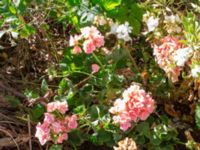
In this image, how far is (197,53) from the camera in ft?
4.85

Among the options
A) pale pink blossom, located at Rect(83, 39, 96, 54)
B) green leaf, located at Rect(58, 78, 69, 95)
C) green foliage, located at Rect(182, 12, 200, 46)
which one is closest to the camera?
green foliage, located at Rect(182, 12, 200, 46)

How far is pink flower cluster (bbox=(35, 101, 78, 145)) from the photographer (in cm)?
155

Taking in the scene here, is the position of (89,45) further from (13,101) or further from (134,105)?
(13,101)

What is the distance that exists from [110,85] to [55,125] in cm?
24

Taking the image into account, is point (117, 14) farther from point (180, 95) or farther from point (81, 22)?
Result: point (180, 95)

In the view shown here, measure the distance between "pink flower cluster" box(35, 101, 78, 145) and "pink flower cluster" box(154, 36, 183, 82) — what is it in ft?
1.08

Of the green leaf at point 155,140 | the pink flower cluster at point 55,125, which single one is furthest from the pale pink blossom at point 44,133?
the green leaf at point 155,140

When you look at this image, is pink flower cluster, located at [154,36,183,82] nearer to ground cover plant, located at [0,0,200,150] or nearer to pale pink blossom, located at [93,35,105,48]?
ground cover plant, located at [0,0,200,150]

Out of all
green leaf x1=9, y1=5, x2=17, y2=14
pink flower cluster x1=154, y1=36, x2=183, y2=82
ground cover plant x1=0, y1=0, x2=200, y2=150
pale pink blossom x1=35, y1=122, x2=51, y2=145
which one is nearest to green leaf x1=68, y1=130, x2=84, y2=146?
ground cover plant x1=0, y1=0, x2=200, y2=150

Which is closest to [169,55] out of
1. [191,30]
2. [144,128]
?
[191,30]

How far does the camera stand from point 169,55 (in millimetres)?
1572

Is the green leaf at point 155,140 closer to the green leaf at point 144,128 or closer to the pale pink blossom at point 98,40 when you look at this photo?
the green leaf at point 144,128

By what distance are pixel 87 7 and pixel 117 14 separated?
0.11 meters

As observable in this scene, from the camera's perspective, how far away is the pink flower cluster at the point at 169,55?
1568mm
